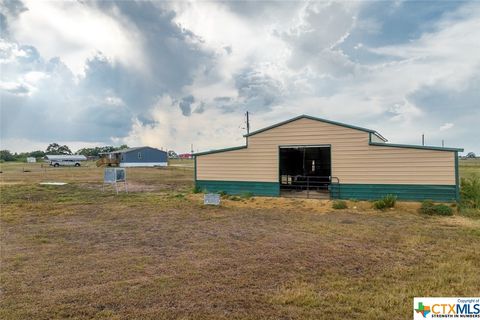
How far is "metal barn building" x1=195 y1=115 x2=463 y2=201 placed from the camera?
36.8ft

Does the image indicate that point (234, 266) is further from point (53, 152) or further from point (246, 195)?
point (53, 152)

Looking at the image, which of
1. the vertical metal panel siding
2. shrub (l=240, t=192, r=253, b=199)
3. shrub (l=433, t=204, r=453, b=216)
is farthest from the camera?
the vertical metal panel siding

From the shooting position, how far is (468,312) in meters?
3.62

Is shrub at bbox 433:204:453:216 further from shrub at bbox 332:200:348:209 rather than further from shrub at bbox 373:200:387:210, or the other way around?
shrub at bbox 332:200:348:209

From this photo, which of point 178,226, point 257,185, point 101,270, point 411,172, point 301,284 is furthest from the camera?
point 257,185

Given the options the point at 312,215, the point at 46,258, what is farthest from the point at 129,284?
the point at 312,215

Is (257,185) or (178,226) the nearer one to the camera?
(178,226)

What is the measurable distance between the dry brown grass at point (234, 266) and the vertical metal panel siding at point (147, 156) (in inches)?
1852

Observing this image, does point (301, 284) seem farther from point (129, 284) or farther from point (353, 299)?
point (129, 284)

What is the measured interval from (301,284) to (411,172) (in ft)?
30.4

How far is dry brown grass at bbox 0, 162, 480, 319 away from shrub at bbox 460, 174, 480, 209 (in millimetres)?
2273

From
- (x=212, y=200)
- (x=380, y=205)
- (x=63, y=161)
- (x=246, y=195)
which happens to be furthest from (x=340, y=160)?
(x=63, y=161)

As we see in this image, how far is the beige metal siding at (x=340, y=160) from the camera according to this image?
37.0ft

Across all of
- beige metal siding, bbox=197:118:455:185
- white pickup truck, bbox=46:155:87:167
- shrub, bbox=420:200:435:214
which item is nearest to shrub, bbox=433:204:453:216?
shrub, bbox=420:200:435:214
